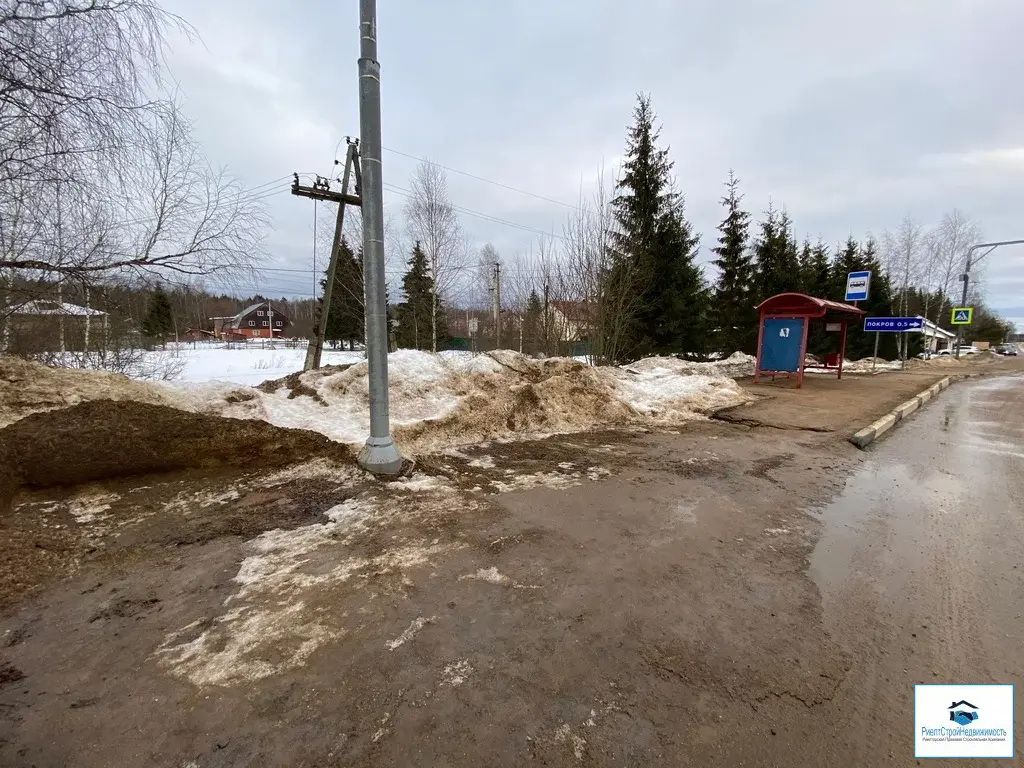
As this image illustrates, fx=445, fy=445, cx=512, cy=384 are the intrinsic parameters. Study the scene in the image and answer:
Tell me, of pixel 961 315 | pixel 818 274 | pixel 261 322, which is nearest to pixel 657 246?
pixel 818 274

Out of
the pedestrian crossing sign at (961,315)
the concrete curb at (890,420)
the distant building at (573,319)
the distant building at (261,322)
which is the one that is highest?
the distant building at (261,322)

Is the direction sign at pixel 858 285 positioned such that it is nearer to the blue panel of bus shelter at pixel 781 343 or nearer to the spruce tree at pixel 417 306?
the blue panel of bus shelter at pixel 781 343

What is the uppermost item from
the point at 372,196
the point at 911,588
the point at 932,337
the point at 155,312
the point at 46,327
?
the point at 372,196

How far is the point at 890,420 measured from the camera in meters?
8.57

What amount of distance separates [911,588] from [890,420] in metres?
7.14

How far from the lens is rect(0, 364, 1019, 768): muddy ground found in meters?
1.90

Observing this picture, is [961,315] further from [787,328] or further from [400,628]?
[400,628]

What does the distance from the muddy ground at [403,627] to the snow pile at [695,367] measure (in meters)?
10.1

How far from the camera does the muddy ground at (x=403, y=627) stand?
6.24ft

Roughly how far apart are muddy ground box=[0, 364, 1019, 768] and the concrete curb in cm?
342

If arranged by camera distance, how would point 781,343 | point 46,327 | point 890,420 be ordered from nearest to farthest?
point 46,327 < point 890,420 < point 781,343

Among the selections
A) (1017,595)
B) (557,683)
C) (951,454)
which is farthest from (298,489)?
(951,454)

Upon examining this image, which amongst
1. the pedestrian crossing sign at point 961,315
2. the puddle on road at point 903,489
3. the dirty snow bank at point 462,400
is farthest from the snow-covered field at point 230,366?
the pedestrian crossing sign at point 961,315

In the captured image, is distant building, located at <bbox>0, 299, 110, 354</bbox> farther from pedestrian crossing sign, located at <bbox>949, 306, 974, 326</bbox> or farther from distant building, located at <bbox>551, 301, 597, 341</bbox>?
pedestrian crossing sign, located at <bbox>949, 306, 974, 326</bbox>
